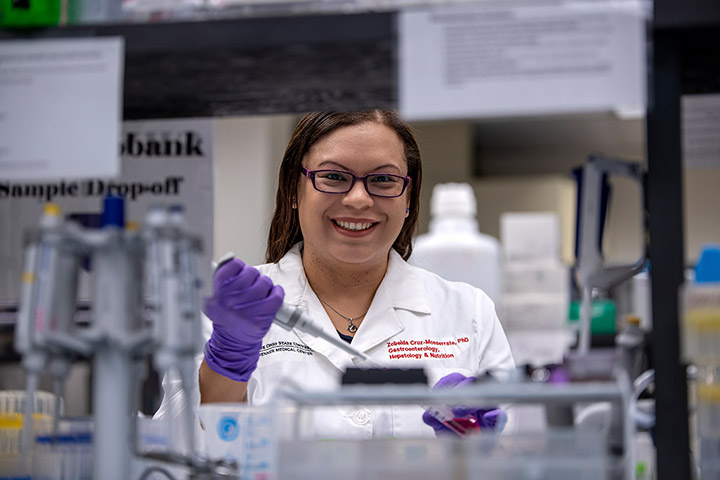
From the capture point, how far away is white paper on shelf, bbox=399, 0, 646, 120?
92 centimetres

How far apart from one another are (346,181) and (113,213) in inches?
42.1

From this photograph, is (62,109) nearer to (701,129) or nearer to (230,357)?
(230,357)

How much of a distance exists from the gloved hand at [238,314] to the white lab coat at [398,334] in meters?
0.38

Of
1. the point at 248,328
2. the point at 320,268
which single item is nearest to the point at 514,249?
the point at 320,268

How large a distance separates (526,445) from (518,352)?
3.56 meters

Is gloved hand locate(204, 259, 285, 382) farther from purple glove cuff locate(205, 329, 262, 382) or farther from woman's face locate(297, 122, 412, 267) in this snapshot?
woman's face locate(297, 122, 412, 267)

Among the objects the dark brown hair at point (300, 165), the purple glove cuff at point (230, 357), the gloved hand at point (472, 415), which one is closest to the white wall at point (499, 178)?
the dark brown hair at point (300, 165)

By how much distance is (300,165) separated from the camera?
206cm

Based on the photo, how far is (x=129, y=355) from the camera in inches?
35.5

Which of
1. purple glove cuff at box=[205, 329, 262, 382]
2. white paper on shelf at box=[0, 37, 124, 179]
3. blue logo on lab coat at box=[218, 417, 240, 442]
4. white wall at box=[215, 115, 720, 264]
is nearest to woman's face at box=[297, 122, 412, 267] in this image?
purple glove cuff at box=[205, 329, 262, 382]

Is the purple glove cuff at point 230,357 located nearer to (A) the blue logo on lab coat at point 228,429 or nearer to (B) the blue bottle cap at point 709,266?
(A) the blue logo on lab coat at point 228,429

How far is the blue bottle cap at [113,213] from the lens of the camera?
90 cm

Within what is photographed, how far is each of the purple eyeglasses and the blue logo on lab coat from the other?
87 centimetres

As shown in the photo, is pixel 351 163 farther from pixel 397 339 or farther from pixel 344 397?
pixel 344 397
